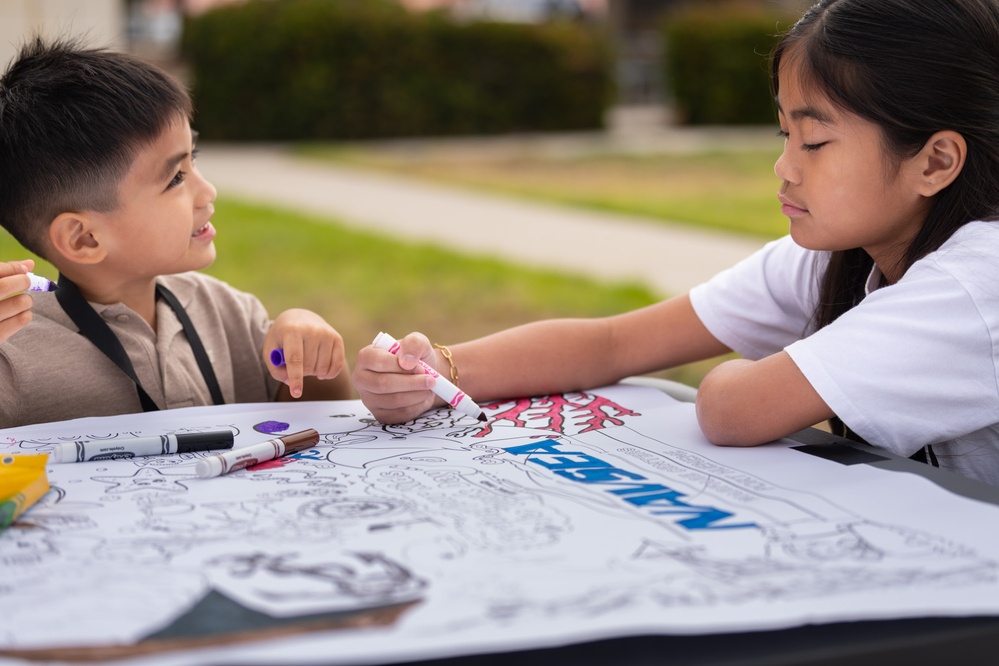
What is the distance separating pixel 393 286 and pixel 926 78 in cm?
339

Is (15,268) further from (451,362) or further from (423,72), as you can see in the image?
(423,72)

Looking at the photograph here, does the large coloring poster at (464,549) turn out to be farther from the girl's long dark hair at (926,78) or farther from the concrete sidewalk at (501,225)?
the concrete sidewalk at (501,225)

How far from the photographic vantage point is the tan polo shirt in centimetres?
148

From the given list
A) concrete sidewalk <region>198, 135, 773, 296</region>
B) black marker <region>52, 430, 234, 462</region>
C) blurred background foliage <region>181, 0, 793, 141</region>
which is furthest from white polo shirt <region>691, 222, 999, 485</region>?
blurred background foliage <region>181, 0, 793, 141</region>

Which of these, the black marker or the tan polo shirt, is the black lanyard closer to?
the tan polo shirt

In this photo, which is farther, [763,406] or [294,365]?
[294,365]

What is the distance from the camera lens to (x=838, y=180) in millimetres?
1331

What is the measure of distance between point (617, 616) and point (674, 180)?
7285mm

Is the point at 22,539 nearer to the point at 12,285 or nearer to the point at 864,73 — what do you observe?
the point at 12,285

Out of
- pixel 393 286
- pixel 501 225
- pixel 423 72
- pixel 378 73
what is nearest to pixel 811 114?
pixel 393 286

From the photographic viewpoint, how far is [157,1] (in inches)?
835

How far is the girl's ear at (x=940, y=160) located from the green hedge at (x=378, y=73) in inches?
379

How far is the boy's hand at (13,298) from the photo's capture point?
127cm

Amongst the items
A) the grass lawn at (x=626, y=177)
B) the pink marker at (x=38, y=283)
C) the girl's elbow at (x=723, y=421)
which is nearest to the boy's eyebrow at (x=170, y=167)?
the pink marker at (x=38, y=283)
